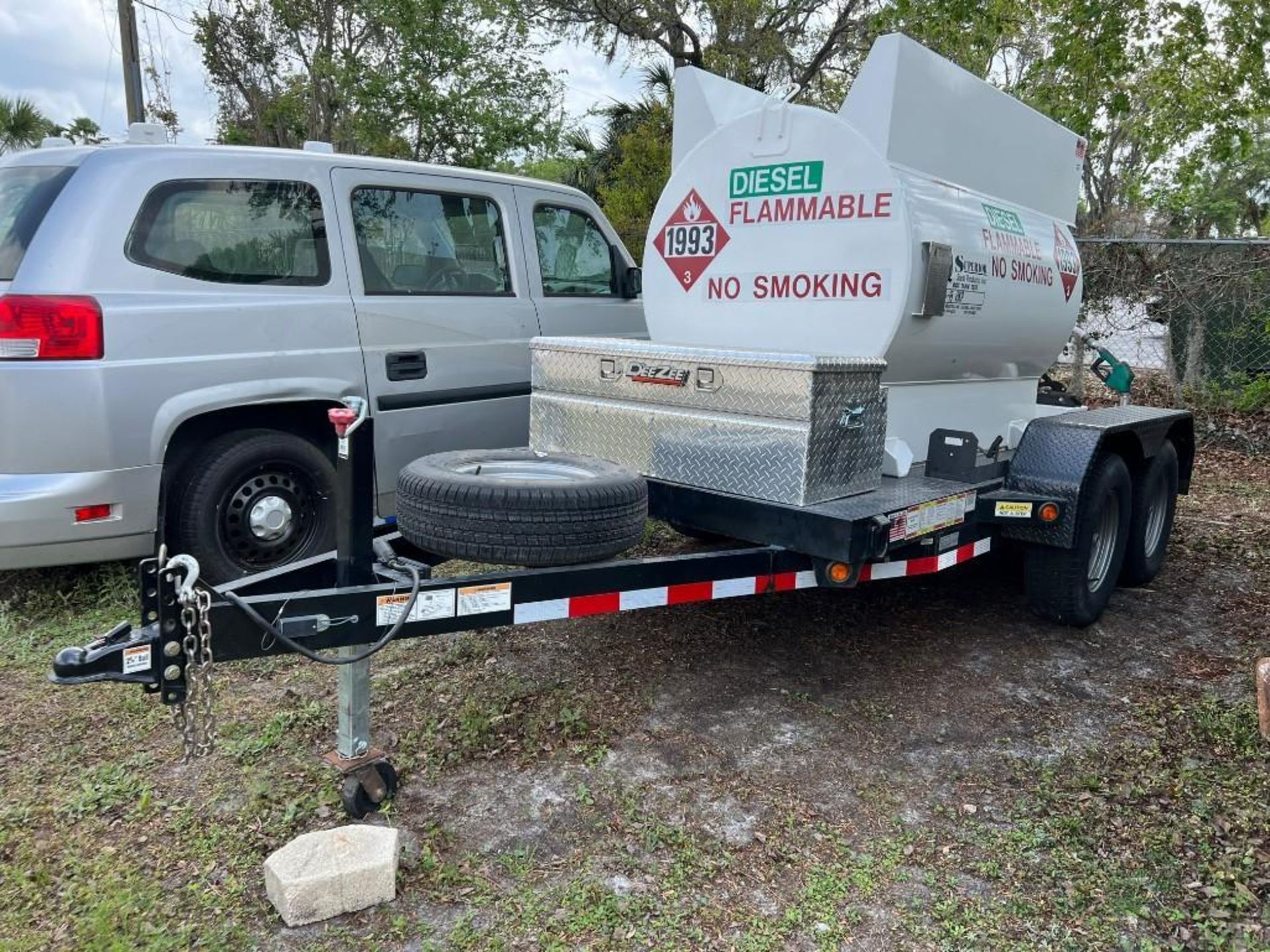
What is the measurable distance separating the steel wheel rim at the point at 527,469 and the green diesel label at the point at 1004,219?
8.32ft

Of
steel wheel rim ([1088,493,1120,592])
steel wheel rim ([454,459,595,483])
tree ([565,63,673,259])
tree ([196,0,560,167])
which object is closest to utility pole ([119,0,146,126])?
tree ([196,0,560,167])

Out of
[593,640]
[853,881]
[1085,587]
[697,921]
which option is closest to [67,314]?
[593,640]

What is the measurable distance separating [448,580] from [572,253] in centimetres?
357

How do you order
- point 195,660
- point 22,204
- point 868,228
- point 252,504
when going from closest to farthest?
point 195,660 → point 868,228 → point 22,204 → point 252,504

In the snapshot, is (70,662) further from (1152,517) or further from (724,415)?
Answer: (1152,517)

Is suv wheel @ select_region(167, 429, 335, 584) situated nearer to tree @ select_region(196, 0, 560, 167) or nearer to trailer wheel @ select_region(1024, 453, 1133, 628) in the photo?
trailer wheel @ select_region(1024, 453, 1133, 628)

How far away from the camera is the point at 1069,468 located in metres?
4.45

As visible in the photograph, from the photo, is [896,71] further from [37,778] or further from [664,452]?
[37,778]

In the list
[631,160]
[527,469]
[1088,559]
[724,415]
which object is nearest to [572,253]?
[724,415]

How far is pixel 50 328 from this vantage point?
13.0 feet

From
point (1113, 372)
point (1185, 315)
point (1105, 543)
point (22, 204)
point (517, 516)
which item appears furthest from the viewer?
point (1185, 315)

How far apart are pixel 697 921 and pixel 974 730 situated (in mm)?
1704

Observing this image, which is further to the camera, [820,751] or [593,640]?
[593,640]

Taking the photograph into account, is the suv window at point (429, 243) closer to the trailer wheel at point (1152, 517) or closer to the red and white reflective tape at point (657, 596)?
the red and white reflective tape at point (657, 596)
